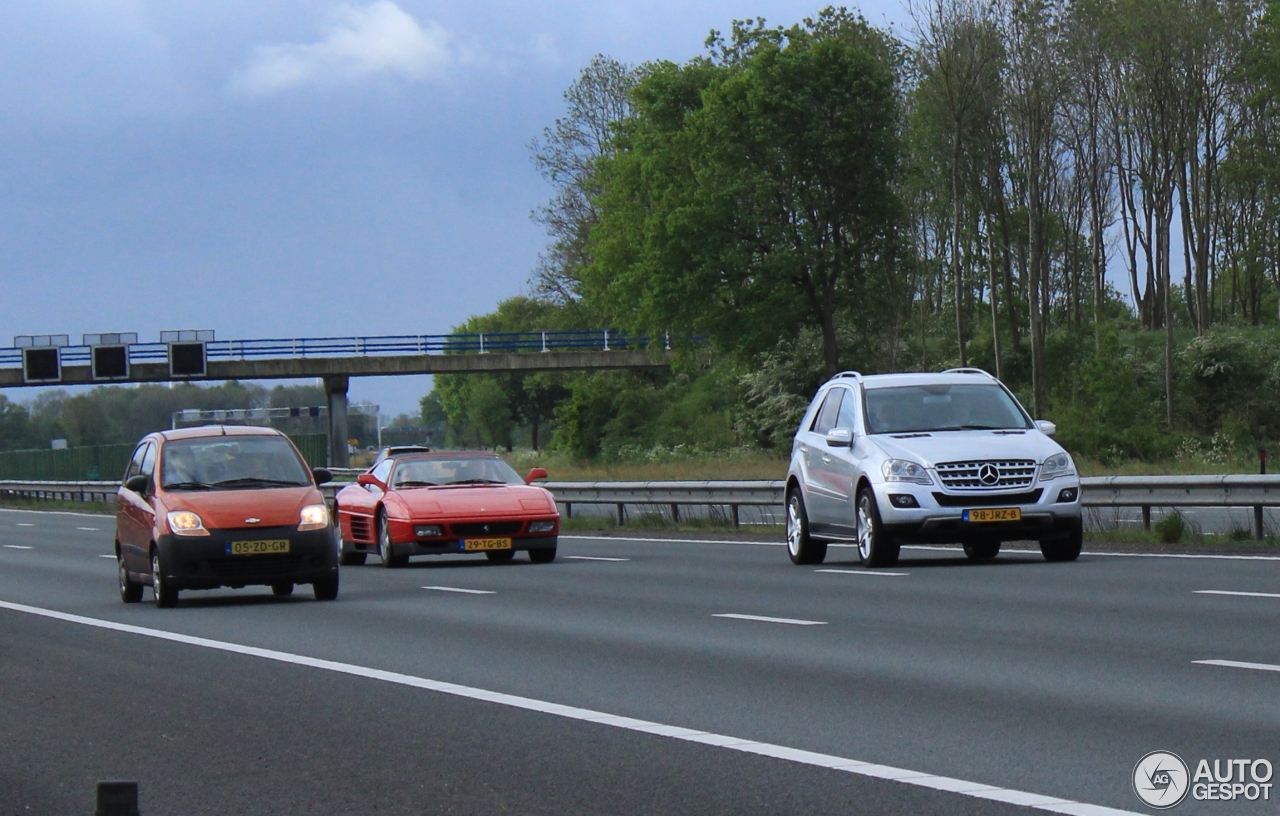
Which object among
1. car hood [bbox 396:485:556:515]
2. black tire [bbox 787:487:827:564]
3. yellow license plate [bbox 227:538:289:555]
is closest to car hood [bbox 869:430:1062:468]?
black tire [bbox 787:487:827:564]

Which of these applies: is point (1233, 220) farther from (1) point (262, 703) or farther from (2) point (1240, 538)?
(1) point (262, 703)

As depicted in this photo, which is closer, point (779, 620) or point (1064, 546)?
point (779, 620)

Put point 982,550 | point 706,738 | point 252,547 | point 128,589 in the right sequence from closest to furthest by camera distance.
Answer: point 706,738
point 252,547
point 128,589
point 982,550

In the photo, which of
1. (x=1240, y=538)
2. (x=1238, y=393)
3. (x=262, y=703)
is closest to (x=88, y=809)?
(x=262, y=703)

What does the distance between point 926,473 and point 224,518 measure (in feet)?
20.8

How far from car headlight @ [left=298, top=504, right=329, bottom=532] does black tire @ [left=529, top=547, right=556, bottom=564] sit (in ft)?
18.4

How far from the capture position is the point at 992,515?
56.9 ft

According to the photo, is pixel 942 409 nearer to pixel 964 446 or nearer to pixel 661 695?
pixel 964 446

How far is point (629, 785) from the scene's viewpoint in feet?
23.6

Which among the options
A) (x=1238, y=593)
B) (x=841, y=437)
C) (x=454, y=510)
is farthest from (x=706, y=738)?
(x=454, y=510)

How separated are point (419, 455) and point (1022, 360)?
42.2 meters

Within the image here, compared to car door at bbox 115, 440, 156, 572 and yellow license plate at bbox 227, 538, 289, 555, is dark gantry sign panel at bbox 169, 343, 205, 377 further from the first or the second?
yellow license plate at bbox 227, 538, 289, 555

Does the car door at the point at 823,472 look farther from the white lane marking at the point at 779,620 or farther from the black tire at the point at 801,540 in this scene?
the white lane marking at the point at 779,620

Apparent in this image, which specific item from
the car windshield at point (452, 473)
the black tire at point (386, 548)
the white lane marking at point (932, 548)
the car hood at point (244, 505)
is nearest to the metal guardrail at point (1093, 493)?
the white lane marking at point (932, 548)
